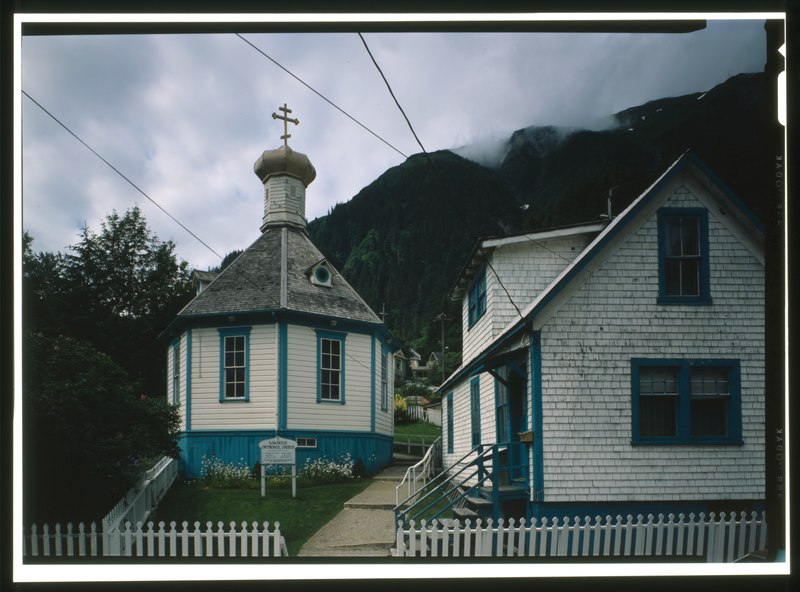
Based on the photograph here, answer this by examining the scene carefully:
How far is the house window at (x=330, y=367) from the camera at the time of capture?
13766 mm

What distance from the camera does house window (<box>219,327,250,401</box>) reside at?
12.7 meters

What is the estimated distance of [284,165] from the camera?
28.3ft

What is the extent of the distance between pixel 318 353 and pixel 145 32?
8017 mm

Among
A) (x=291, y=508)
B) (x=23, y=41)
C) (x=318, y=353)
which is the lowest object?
(x=291, y=508)

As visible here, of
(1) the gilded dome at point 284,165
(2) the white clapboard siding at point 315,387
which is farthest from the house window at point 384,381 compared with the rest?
(1) the gilded dome at point 284,165

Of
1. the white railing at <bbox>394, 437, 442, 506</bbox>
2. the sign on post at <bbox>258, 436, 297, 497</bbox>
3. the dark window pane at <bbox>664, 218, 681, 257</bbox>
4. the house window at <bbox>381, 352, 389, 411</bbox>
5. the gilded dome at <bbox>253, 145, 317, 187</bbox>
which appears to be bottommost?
the white railing at <bbox>394, 437, 442, 506</bbox>

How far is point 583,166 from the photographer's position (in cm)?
1124

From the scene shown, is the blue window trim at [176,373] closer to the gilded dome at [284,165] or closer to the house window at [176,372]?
the house window at [176,372]

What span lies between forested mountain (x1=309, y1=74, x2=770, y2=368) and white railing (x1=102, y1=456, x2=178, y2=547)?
4603mm

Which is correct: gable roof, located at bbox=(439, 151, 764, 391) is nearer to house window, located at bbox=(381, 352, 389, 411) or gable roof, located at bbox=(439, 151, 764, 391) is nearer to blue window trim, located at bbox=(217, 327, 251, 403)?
blue window trim, located at bbox=(217, 327, 251, 403)

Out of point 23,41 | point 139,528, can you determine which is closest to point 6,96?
point 23,41

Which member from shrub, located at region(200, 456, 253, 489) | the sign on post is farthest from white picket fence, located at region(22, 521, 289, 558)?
the sign on post

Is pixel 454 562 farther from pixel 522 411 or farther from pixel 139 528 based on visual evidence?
pixel 522 411

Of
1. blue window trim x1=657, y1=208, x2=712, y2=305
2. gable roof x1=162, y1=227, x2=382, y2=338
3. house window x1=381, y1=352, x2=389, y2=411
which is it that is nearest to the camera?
blue window trim x1=657, y1=208, x2=712, y2=305
